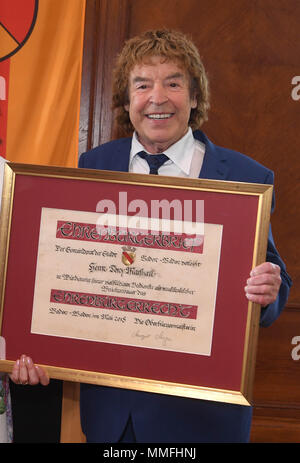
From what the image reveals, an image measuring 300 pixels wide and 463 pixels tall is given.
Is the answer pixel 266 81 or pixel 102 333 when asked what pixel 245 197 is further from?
pixel 266 81

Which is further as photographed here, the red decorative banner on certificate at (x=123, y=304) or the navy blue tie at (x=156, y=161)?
the navy blue tie at (x=156, y=161)

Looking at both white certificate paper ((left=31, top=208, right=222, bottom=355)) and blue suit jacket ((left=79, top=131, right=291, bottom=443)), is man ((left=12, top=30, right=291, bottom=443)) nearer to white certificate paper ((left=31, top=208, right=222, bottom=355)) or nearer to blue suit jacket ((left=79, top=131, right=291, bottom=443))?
blue suit jacket ((left=79, top=131, right=291, bottom=443))

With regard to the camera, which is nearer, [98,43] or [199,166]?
[199,166]

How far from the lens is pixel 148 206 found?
1.15 metres

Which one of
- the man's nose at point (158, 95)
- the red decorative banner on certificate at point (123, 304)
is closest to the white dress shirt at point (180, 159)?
the man's nose at point (158, 95)

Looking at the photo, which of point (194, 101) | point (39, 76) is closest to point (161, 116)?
point (194, 101)

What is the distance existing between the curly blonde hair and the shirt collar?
0.43 feet

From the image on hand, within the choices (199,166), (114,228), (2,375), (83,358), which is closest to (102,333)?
(83,358)

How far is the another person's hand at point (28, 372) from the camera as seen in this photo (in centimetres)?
118

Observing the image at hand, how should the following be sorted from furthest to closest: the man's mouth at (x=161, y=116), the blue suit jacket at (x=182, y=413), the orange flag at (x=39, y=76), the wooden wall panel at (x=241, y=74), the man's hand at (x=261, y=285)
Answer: the wooden wall panel at (x=241, y=74)
the orange flag at (x=39, y=76)
the man's mouth at (x=161, y=116)
the blue suit jacket at (x=182, y=413)
the man's hand at (x=261, y=285)

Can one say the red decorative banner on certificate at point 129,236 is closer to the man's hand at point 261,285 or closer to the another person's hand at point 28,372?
the man's hand at point 261,285

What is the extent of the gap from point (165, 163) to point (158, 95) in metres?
0.19

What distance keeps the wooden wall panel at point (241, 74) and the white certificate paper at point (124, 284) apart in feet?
3.09
